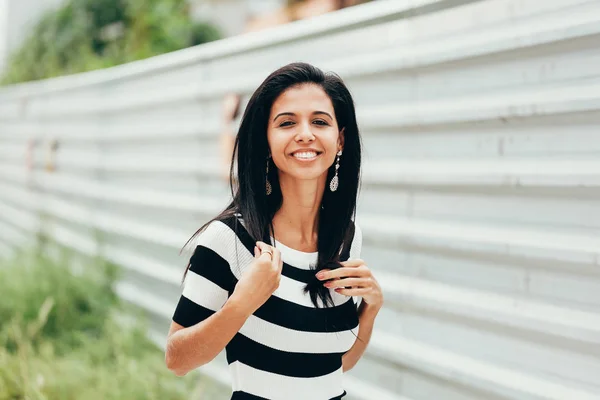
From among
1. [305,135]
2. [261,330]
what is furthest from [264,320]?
[305,135]

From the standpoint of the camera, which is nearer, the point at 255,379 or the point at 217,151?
the point at 255,379

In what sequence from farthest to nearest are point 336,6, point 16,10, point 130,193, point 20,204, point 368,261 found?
1. point 16,10
2. point 336,6
3. point 20,204
4. point 130,193
5. point 368,261

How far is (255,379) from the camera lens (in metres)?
1.78

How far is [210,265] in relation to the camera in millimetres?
1762

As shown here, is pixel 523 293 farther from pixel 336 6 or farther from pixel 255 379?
pixel 336 6

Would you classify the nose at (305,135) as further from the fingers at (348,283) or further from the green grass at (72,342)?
the green grass at (72,342)

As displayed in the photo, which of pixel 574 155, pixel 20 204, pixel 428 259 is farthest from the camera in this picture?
pixel 20 204

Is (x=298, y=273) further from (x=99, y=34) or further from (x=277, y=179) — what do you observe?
(x=99, y=34)

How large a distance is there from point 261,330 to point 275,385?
0.48 ft

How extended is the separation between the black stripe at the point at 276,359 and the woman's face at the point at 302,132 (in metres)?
0.46

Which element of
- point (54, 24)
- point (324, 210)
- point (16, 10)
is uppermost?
point (16, 10)

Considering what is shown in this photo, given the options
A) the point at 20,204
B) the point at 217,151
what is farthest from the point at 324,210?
the point at 20,204

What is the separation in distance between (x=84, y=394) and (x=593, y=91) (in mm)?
2940

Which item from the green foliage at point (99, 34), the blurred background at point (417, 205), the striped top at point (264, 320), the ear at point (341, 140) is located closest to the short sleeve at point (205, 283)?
the striped top at point (264, 320)
